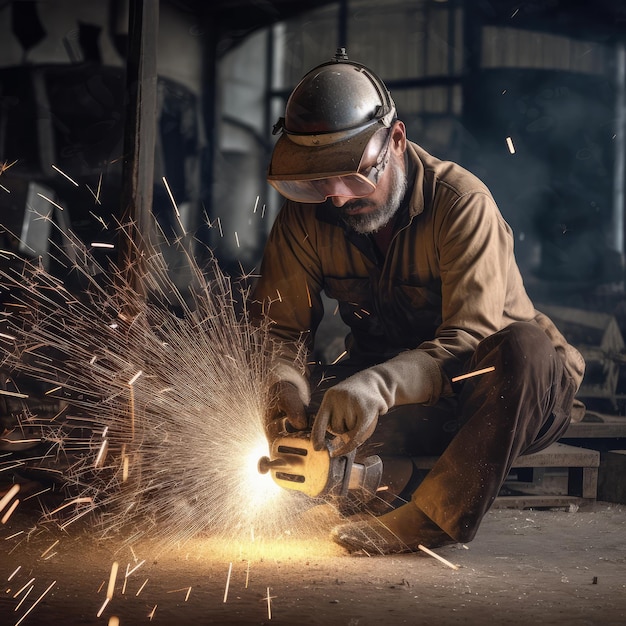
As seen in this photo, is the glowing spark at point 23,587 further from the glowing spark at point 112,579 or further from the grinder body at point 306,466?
the grinder body at point 306,466

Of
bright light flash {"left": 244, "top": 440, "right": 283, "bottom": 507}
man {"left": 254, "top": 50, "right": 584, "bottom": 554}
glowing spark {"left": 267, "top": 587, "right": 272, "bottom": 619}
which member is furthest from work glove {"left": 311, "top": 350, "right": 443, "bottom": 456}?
glowing spark {"left": 267, "top": 587, "right": 272, "bottom": 619}

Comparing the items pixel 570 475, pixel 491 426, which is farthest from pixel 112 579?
pixel 570 475

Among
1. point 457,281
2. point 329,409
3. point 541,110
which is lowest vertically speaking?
point 329,409

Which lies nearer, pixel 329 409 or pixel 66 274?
pixel 329 409

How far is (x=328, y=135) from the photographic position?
3.09m

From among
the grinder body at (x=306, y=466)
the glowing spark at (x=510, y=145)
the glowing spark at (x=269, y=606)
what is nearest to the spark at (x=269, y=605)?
the glowing spark at (x=269, y=606)

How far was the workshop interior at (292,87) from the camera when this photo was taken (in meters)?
5.41

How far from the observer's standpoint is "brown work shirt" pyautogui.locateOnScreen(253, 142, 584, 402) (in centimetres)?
309

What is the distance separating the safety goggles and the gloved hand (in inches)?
22.5

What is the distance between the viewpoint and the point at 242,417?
3256mm

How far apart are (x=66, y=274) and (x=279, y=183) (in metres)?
2.37

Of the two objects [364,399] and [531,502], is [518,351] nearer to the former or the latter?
[364,399]

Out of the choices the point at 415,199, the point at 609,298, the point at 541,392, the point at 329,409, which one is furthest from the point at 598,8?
the point at 329,409

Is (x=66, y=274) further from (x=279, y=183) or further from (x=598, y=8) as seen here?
(x=598, y=8)
